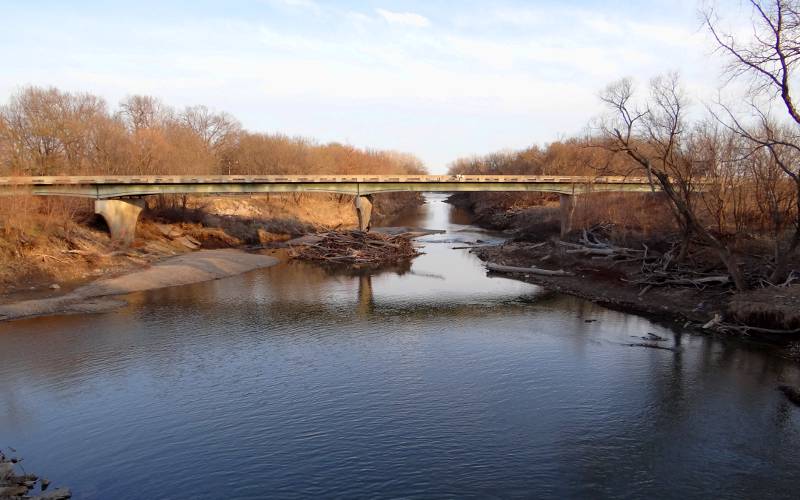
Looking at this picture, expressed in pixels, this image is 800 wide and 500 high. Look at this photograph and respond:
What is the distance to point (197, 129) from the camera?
95.8 meters

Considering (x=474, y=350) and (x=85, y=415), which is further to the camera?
(x=474, y=350)

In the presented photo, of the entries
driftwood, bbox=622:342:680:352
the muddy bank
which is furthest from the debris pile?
the muddy bank

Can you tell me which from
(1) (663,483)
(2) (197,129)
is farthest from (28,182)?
(2) (197,129)

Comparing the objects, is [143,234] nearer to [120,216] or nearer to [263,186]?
[120,216]

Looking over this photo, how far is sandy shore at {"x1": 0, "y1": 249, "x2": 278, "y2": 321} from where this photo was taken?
94.7ft

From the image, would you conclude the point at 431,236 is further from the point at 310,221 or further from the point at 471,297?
the point at 471,297

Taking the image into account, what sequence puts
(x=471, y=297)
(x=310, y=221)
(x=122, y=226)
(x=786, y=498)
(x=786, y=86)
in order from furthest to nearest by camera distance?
(x=310, y=221) → (x=122, y=226) → (x=471, y=297) → (x=786, y=86) → (x=786, y=498)

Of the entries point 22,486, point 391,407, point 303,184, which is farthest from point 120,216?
point 391,407

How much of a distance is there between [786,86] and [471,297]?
745 inches

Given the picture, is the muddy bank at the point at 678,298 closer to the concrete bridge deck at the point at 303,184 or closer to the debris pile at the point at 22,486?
the concrete bridge deck at the point at 303,184

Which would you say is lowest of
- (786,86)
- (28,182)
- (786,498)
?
(786,498)

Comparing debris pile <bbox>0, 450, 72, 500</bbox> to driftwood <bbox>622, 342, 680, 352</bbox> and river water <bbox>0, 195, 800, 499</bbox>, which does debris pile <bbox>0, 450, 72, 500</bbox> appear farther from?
driftwood <bbox>622, 342, 680, 352</bbox>

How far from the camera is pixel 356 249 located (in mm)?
50531

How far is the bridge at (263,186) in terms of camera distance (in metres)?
47.7
